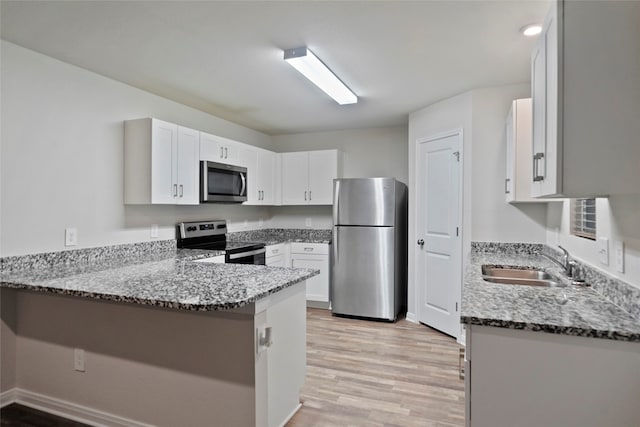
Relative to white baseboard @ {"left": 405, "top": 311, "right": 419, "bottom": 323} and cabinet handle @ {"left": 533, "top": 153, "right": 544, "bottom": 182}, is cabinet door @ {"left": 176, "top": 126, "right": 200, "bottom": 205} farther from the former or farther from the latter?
cabinet handle @ {"left": 533, "top": 153, "right": 544, "bottom": 182}

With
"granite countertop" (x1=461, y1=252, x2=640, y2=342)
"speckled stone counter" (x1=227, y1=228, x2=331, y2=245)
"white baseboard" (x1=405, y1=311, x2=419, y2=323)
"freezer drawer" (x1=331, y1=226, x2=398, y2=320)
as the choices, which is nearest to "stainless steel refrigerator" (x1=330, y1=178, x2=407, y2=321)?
"freezer drawer" (x1=331, y1=226, x2=398, y2=320)

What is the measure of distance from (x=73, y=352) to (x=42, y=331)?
1.05 ft

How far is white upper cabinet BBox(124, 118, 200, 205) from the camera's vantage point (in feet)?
10.1

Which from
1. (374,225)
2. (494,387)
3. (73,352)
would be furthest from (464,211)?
(73,352)

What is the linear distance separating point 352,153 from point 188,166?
2.39 metres

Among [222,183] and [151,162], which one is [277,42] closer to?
[151,162]

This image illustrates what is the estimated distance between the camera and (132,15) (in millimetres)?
2043

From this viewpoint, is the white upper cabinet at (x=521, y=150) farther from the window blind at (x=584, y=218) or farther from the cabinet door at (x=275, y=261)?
the cabinet door at (x=275, y=261)

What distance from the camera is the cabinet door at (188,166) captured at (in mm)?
3355

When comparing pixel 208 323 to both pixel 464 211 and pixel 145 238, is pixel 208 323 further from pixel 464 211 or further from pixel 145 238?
pixel 464 211

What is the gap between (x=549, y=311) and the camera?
1.46m

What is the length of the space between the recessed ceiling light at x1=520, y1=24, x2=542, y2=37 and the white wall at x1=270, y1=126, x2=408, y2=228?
2557mm

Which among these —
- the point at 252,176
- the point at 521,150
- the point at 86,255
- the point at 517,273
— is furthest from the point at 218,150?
the point at 517,273

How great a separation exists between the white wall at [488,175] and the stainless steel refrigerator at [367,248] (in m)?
0.90
